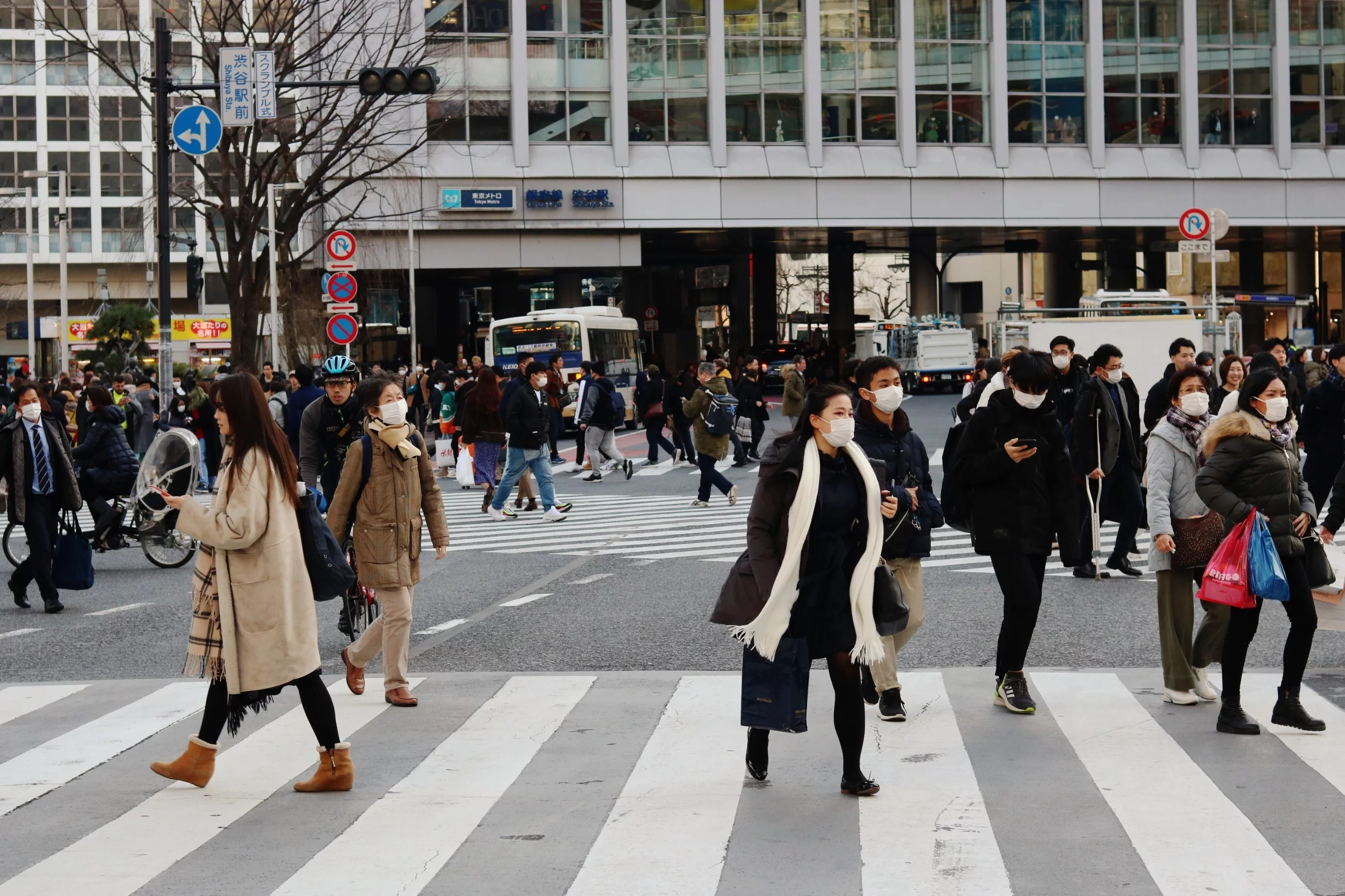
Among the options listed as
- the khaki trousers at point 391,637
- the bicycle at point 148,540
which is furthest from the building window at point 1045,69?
the khaki trousers at point 391,637

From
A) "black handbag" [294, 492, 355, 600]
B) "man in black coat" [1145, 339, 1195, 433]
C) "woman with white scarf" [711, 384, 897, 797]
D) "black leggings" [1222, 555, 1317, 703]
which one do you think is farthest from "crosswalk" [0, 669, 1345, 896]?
"man in black coat" [1145, 339, 1195, 433]

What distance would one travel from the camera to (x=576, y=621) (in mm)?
11547

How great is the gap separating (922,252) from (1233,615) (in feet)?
170

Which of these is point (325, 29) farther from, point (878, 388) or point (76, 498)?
Result: point (878, 388)

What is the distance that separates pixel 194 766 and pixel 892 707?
3.21 metres

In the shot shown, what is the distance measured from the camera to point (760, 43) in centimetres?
5138

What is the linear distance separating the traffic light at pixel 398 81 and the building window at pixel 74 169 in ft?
234

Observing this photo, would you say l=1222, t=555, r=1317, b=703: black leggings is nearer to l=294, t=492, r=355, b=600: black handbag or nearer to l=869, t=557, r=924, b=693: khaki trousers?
l=869, t=557, r=924, b=693: khaki trousers

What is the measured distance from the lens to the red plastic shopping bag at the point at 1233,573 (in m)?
7.29

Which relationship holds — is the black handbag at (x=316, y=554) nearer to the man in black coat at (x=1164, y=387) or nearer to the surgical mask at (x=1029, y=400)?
the surgical mask at (x=1029, y=400)

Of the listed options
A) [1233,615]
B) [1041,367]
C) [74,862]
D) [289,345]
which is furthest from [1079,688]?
[289,345]

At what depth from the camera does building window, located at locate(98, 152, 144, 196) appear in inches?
3418

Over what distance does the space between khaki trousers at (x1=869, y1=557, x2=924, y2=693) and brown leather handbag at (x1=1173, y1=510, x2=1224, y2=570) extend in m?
1.25

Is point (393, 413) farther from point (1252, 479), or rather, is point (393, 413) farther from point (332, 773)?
point (1252, 479)
